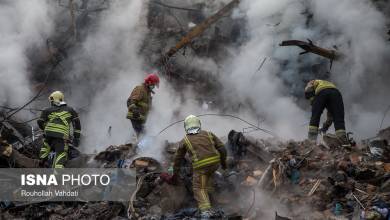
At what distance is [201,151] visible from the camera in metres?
6.83

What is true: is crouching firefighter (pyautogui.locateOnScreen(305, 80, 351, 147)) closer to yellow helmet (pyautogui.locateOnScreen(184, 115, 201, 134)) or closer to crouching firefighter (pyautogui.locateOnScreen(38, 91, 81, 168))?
yellow helmet (pyautogui.locateOnScreen(184, 115, 201, 134))

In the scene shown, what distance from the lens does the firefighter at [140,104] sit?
9703 millimetres

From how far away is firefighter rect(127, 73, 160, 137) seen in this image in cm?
970

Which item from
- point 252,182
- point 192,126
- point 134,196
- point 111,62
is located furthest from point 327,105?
point 111,62

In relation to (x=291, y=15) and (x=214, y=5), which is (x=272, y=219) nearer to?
(x=291, y=15)

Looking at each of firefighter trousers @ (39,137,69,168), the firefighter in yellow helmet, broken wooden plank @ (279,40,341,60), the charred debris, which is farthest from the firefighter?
broken wooden plank @ (279,40,341,60)

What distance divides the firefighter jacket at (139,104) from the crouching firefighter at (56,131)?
1463 millimetres

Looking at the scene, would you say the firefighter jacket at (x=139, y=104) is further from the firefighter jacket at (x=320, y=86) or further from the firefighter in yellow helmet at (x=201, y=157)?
the firefighter jacket at (x=320, y=86)

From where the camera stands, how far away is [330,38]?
11.5 metres

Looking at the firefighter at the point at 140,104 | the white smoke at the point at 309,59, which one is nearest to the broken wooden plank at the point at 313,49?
the white smoke at the point at 309,59

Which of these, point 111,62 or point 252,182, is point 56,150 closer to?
point 252,182

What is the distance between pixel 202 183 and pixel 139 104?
333cm

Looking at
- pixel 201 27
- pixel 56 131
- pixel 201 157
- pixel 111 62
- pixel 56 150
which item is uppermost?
pixel 201 27

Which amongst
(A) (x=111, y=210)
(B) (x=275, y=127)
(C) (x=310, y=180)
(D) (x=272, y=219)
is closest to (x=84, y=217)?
(A) (x=111, y=210)
